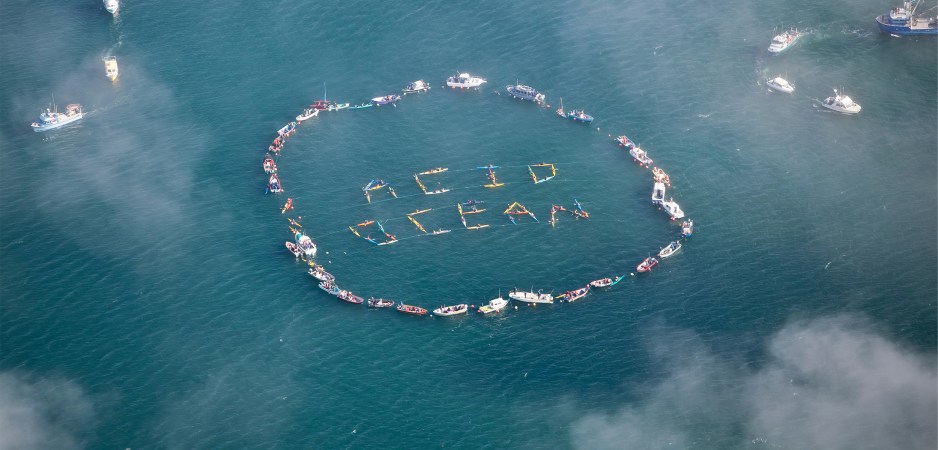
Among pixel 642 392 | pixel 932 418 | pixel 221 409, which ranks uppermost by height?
pixel 221 409

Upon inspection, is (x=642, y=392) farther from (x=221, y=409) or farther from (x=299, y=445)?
(x=221, y=409)

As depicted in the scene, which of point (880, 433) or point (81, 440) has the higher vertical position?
point (81, 440)

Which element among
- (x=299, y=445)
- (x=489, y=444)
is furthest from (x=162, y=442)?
(x=489, y=444)

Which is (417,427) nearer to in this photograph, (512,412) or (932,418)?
(512,412)

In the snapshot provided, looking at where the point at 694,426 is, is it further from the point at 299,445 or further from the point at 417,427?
the point at 299,445

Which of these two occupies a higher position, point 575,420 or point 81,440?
point 81,440

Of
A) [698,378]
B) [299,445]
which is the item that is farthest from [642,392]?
[299,445]

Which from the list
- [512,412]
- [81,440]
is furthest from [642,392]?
[81,440]
